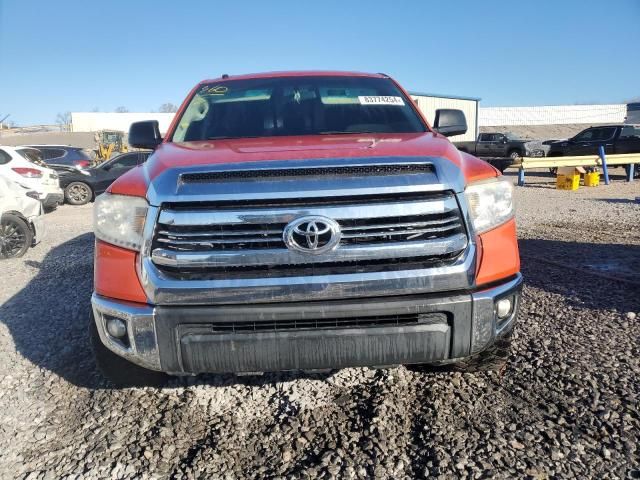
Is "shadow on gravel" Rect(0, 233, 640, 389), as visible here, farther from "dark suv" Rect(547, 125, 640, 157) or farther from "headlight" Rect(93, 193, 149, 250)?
"dark suv" Rect(547, 125, 640, 157)

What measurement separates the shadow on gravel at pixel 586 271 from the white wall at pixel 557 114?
220ft

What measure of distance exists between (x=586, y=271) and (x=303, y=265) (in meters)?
4.16

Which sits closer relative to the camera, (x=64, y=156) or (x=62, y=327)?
(x=62, y=327)

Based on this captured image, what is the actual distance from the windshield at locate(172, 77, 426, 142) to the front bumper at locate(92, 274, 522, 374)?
1503mm

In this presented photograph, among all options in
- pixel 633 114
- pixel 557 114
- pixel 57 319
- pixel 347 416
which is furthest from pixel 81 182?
pixel 557 114

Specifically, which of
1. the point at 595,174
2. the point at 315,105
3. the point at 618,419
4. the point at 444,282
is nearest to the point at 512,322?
the point at 444,282

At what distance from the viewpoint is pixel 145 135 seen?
382cm

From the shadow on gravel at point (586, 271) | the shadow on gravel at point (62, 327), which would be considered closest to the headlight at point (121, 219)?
the shadow on gravel at point (62, 327)

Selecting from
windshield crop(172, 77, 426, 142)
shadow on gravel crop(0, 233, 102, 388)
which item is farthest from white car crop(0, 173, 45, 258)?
windshield crop(172, 77, 426, 142)

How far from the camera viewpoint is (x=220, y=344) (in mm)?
2193

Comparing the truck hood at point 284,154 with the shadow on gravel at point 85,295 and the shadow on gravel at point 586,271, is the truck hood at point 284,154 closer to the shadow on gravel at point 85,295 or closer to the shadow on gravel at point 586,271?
the shadow on gravel at point 85,295

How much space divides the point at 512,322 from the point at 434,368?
590mm

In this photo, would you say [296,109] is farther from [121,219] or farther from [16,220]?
[16,220]

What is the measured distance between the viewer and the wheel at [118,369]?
2.61 m
